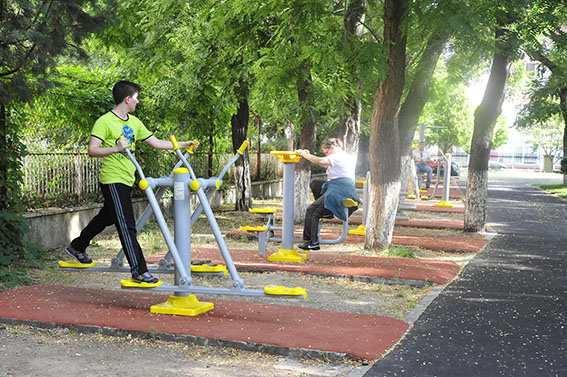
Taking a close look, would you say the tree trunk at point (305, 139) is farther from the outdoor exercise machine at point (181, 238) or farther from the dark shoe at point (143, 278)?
the dark shoe at point (143, 278)

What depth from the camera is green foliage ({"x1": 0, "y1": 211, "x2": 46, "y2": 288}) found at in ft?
29.2

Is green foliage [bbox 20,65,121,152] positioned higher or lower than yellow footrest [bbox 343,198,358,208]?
higher

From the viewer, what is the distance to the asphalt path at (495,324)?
5.10 meters

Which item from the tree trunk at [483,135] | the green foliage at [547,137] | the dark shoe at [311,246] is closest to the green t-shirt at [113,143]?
the dark shoe at [311,246]

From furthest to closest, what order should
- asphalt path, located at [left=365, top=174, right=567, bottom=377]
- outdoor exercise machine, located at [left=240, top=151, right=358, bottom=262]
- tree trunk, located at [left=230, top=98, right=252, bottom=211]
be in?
tree trunk, located at [left=230, top=98, right=252, bottom=211] < outdoor exercise machine, located at [left=240, top=151, right=358, bottom=262] < asphalt path, located at [left=365, top=174, right=567, bottom=377]

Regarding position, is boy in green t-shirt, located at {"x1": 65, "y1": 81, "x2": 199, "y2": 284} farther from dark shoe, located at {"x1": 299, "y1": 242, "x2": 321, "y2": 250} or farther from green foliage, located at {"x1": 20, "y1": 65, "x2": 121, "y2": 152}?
green foliage, located at {"x1": 20, "y1": 65, "x2": 121, "y2": 152}

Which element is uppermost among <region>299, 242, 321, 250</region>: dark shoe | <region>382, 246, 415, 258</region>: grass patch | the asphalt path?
<region>299, 242, 321, 250</region>: dark shoe

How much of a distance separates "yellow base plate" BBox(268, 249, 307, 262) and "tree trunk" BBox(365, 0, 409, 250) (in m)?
1.60

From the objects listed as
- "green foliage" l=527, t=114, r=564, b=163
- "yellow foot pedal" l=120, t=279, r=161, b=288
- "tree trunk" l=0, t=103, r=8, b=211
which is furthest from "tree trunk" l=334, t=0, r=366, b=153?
"green foliage" l=527, t=114, r=564, b=163

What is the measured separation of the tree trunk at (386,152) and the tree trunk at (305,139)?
10.3 ft

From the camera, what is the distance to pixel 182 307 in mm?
6410

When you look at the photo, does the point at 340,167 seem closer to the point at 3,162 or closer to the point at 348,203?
the point at 348,203

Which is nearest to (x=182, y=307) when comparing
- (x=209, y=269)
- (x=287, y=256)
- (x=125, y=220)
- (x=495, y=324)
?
(x=209, y=269)

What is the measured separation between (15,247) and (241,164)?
885cm
